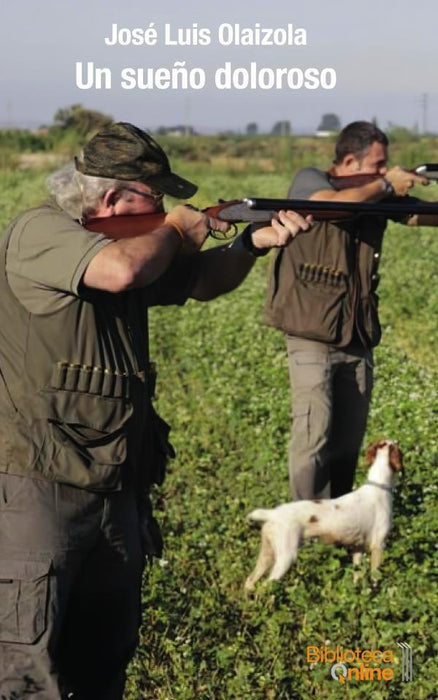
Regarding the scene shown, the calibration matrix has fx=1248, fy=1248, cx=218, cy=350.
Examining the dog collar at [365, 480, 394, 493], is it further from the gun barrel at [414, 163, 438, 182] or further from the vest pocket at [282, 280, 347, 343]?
the gun barrel at [414, 163, 438, 182]

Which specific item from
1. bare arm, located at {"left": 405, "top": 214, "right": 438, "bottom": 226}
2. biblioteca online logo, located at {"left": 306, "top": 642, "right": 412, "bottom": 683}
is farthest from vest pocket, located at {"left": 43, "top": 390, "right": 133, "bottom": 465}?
bare arm, located at {"left": 405, "top": 214, "right": 438, "bottom": 226}

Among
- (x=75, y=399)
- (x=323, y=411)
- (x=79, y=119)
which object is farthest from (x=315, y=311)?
(x=79, y=119)

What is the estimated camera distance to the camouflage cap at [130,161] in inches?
154

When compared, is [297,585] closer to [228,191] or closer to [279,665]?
[279,665]

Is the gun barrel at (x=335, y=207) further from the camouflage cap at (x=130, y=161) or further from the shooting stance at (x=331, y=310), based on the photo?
the shooting stance at (x=331, y=310)

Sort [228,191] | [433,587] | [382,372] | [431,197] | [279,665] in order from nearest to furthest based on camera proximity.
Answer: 1. [279,665]
2. [433,587]
3. [382,372]
4. [431,197]
5. [228,191]

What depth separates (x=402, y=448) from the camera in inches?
299

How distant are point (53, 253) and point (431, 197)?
22.6 metres

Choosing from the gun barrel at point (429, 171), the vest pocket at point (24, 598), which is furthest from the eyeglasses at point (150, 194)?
the gun barrel at point (429, 171)

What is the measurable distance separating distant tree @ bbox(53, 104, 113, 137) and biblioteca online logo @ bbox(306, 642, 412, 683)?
49057 millimetres

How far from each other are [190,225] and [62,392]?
2.23 ft

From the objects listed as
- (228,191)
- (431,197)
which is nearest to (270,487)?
(431,197)

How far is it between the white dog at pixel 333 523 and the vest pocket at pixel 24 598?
218 cm

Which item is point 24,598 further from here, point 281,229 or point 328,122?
point 328,122
